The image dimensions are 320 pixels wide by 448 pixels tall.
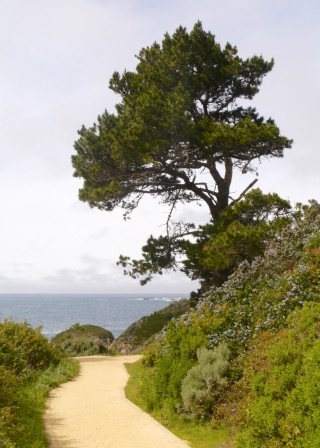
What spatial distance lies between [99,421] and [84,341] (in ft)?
52.2

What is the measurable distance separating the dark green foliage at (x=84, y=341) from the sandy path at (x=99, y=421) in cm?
995

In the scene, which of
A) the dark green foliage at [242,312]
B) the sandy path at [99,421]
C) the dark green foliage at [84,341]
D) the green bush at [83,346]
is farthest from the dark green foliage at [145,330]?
the dark green foliage at [242,312]

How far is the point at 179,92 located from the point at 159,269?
8069 millimetres

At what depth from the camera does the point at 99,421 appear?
10.6 m

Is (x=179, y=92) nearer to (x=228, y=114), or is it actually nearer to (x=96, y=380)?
(x=228, y=114)

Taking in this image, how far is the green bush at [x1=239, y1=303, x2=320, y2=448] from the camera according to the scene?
22.6 feet

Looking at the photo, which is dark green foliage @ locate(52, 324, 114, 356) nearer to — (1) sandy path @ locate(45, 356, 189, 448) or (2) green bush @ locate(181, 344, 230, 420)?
(1) sandy path @ locate(45, 356, 189, 448)

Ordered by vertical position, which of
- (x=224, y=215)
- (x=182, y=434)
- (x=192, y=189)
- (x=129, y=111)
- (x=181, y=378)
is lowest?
(x=182, y=434)

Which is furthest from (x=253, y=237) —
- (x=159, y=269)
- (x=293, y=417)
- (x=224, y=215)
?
(x=293, y=417)

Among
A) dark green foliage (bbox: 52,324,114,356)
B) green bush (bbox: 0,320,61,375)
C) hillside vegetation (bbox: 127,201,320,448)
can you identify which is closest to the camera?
hillside vegetation (bbox: 127,201,320,448)

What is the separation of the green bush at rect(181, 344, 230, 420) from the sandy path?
2.66ft

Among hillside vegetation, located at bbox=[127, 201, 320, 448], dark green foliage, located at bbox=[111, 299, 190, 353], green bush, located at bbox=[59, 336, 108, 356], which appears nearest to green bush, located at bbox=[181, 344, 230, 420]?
hillside vegetation, located at bbox=[127, 201, 320, 448]

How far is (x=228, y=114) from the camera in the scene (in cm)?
2277

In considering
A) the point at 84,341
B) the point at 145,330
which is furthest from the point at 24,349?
the point at 145,330
